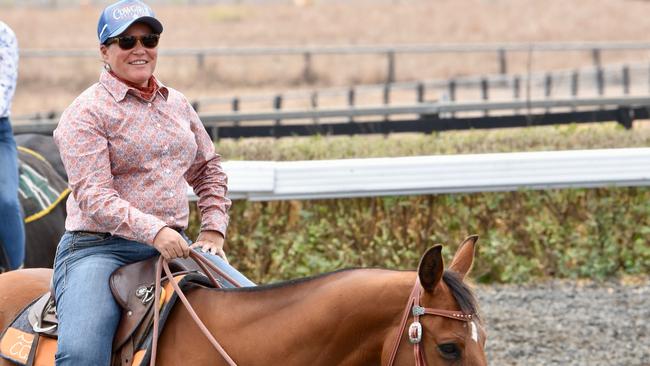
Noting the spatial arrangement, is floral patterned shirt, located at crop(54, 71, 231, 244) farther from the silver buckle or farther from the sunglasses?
the silver buckle

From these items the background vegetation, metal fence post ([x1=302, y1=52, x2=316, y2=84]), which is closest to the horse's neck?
the background vegetation

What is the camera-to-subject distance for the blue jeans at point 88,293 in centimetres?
444

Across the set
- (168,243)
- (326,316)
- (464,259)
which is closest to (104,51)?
(168,243)

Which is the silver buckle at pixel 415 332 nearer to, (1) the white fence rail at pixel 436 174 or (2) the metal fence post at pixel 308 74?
(1) the white fence rail at pixel 436 174

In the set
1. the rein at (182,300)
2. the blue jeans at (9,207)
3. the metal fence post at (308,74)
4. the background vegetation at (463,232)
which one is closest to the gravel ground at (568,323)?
the background vegetation at (463,232)

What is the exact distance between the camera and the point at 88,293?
452 centimetres

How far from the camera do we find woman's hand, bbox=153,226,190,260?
447cm

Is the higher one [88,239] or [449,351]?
[88,239]

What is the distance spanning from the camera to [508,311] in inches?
351

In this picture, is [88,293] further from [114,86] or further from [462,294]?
[462,294]

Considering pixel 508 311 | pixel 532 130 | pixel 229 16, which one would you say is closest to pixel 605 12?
pixel 229 16

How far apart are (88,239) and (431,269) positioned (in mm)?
1486

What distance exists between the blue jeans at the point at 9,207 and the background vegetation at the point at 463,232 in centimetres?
199

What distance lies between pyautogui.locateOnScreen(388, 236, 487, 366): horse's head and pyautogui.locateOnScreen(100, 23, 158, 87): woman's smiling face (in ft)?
4.78
